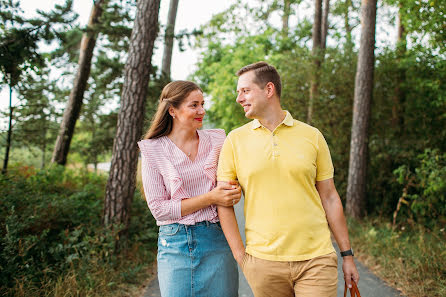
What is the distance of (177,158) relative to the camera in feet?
8.91

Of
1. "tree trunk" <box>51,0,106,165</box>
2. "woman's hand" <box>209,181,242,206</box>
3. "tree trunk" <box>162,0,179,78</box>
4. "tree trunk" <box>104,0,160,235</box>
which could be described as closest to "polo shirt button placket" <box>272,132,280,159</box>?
"woman's hand" <box>209,181,242,206</box>

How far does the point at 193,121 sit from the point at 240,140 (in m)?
0.44

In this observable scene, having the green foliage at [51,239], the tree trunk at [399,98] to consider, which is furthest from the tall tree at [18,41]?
the tree trunk at [399,98]

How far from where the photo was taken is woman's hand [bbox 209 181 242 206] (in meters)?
2.47

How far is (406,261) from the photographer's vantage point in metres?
5.44

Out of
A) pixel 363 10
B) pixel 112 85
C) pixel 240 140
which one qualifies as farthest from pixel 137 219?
pixel 363 10

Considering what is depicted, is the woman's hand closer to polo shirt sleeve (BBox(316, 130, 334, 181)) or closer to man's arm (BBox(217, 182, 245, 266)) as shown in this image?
man's arm (BBox(217, 182, 245, 266))

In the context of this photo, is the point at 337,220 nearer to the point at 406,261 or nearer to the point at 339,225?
the point at 339,225

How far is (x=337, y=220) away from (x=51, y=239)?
14.6 feet

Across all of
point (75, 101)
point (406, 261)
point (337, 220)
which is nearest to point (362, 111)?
point (406, 261)

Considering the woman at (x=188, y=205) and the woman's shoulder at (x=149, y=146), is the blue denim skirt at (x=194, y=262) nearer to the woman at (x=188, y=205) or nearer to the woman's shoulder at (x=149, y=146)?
the woman at (x=188, y=205)

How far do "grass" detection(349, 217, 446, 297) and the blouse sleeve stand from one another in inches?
142

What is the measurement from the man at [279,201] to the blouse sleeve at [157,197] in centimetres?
31

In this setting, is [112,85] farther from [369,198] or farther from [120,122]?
[369,198]
